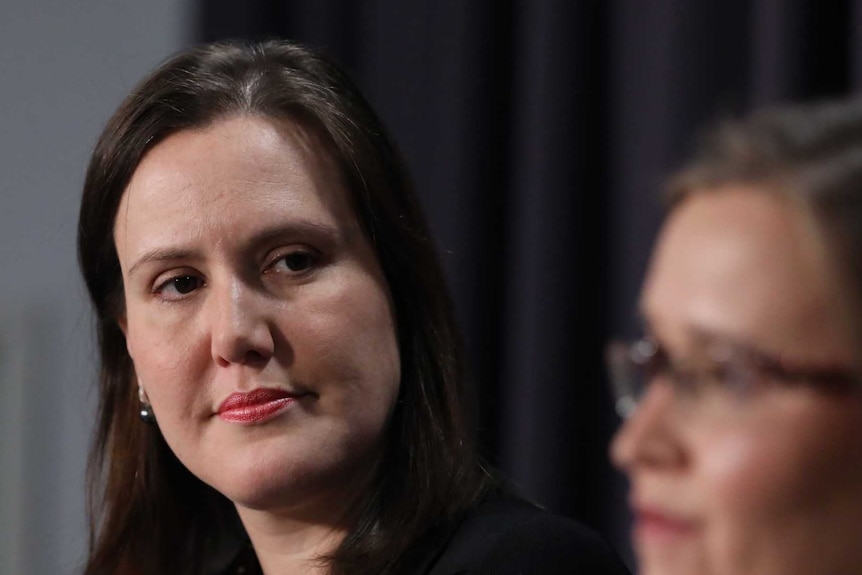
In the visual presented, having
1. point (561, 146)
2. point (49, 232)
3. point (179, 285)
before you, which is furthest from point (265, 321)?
point (49, 232)

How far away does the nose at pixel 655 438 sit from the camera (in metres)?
0.78

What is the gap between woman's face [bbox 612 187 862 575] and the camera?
0.74 meters

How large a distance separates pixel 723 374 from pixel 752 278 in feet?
0.19

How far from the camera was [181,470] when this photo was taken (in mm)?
1687

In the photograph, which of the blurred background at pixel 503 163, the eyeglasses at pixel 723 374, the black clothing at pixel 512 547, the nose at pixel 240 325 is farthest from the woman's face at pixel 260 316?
the eyeglasses at pixel 723 374

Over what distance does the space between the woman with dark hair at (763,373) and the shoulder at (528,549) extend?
0.48 meters

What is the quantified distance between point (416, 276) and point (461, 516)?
10.4 inches

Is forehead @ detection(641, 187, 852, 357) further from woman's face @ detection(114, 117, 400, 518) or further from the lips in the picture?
woman's face @ detection(114, 117, 400, 518)

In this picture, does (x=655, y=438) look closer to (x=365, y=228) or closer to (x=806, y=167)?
(x=806, y=167)

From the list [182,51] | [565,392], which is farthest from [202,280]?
[565,392]

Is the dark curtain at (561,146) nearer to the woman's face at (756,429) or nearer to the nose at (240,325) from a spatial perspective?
the nose at (240,325)

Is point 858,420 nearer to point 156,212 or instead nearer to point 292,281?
point 292,281

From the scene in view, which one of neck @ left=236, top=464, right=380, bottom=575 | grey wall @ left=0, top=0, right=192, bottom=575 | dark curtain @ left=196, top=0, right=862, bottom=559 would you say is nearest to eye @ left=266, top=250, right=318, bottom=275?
neck @ left=236, top=464, right=380, bottom=575

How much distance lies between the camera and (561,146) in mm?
1995
